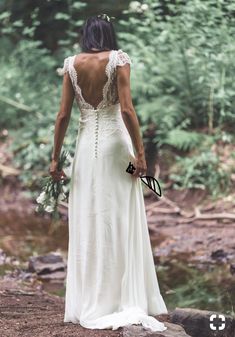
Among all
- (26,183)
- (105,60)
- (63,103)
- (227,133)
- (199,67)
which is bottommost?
(26,183)

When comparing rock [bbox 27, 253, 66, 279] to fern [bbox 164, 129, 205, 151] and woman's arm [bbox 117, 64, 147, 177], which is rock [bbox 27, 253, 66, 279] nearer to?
woman's arm [bbox 117, 64, 147, 177]

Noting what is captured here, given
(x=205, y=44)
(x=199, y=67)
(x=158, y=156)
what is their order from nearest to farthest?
(x=205, y=44) → (x=199, y=67) → (x=158, y=156)

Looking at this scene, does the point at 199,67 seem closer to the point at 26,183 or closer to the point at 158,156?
the point at 158,156

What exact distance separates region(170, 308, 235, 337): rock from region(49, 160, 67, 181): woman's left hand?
123 cm

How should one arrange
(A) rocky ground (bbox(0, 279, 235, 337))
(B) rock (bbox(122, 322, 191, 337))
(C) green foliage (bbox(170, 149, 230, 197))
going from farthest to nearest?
(C) green foliage (bbox(170, 149, 230, 197)), (A) rocky ground (bbox(0, 279, 235, 337)), (B) rock (bbox(122, 322, 191, 337))

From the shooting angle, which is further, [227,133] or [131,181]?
[227,133]

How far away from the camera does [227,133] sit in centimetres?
1018

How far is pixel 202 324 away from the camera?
445 centimetres

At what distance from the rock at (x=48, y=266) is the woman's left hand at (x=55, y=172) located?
2583mm

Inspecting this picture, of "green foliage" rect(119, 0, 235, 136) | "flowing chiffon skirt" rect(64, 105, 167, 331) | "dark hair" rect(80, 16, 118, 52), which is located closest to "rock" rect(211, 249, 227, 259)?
"green foliage" rect(119, 0, 235, 136)

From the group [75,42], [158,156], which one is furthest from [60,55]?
[158,156]

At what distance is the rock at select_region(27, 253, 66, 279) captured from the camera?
7.21 metres

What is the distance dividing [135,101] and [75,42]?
206cm

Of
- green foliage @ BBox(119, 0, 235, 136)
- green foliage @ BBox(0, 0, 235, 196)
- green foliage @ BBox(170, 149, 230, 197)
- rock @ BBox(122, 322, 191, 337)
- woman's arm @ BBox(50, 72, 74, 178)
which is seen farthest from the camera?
green foliage @ BBox(170, 149, 230, 197)
